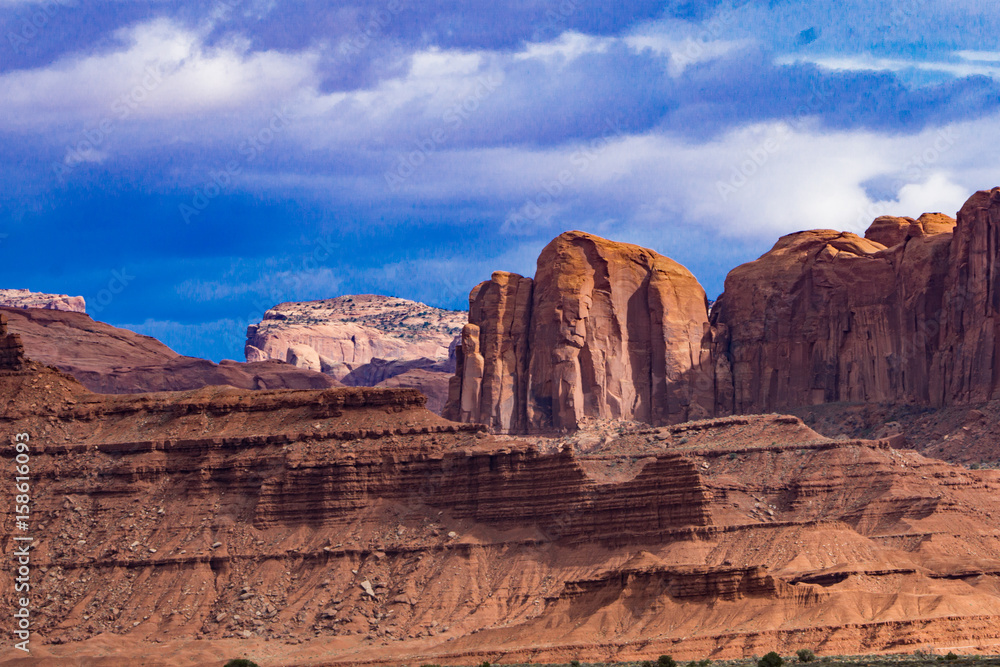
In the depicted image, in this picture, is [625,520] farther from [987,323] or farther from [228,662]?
[987,323]

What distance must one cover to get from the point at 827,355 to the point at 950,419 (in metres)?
20.3

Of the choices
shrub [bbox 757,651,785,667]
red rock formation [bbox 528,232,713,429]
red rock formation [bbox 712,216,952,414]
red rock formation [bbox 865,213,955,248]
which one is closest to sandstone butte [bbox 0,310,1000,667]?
shrub [bbox 757,651,785,667]

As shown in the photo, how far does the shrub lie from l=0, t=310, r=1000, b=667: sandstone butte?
19.5 ft

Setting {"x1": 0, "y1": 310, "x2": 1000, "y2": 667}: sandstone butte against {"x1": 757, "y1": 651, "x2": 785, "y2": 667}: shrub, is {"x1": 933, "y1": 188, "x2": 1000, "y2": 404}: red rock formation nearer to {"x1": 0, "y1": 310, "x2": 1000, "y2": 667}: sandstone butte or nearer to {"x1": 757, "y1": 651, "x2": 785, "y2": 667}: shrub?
{"x1": 0, "y1": 310, "x2": 1000, "y2": 667}: sandstone butte

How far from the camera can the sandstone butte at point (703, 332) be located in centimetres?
17062

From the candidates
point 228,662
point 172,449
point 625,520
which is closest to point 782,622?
point 625,520

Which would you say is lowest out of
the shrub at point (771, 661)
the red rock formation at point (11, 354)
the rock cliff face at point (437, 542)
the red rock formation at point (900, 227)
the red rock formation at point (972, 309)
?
the shrub at point (771, 661)

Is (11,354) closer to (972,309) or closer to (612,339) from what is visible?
(612,339)

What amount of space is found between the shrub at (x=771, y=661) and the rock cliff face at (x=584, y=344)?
3451 inches

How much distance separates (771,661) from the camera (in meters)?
87.4

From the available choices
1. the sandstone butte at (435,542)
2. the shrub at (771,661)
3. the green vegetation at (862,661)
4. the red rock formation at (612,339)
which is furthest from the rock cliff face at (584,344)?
the shrub at (771,661)

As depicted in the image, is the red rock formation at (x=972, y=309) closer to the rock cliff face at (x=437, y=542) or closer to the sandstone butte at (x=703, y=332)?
the sandstone butte at (x=703, y=332)

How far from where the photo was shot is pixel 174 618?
10744 centimetres

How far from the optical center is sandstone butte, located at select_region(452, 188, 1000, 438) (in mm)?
170625
